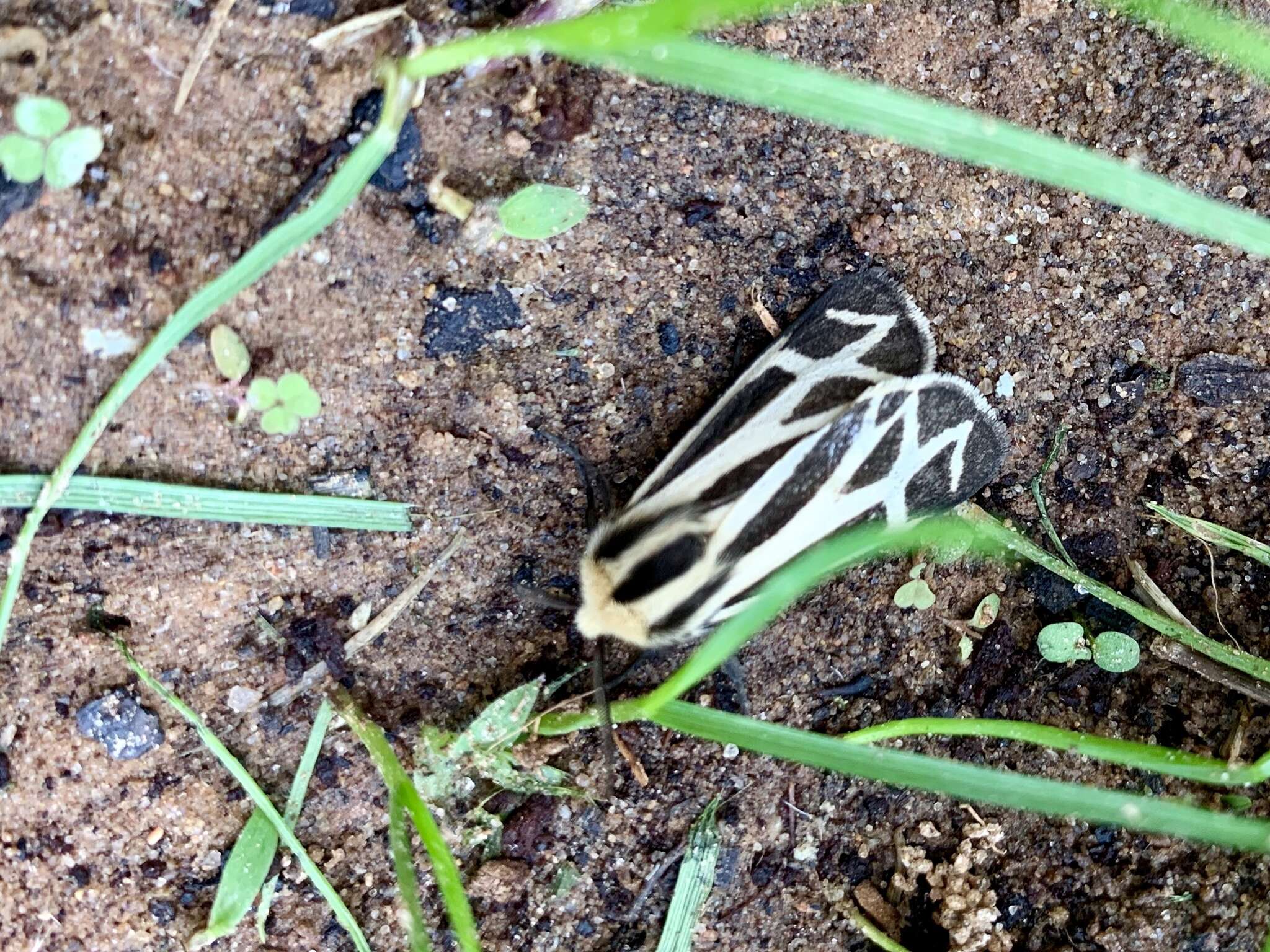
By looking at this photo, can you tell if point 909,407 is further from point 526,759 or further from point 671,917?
point 671,917

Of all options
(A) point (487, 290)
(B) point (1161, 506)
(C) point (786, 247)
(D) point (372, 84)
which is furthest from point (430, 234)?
(B) point (1161, 506)

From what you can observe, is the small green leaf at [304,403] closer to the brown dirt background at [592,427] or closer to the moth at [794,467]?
the brown dirt background at [592,427]

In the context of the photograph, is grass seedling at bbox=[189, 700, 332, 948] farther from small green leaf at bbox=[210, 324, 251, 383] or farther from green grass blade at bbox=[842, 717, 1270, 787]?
green grass blade at bbox=[842, 717, 1270, 787]

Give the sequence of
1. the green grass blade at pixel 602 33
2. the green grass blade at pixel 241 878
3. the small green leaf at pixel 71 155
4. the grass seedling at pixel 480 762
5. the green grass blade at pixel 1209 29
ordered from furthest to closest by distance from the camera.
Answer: the grass seedling at pixel 480 762, the green grass blade at pixel 241 878, the small green leaf at pixel 71 155, the green grass blade at pixel 1209 29, the green grass blade at pixel 602 33

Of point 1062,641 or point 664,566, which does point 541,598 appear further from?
point 1062,641

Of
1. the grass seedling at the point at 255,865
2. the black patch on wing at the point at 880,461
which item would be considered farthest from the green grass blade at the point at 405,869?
the black patch on wing at the point at 880,461

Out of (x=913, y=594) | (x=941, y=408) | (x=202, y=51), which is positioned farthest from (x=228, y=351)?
(x=913, y=594)
